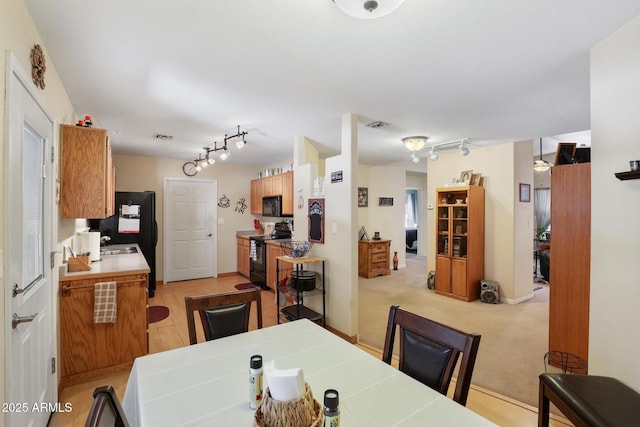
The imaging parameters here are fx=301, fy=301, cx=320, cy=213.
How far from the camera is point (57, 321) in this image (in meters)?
2.32

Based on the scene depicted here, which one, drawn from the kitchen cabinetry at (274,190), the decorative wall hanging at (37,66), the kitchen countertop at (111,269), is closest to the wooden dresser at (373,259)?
the kitchen cabinetry at (274,190)

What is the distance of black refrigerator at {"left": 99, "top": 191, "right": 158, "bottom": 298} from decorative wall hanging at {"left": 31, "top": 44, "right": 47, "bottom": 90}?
11.3ft

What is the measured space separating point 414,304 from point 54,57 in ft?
15.3

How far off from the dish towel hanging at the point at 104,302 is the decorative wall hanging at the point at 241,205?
13.4 ft

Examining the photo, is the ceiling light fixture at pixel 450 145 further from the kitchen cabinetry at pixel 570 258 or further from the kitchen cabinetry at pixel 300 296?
the kitchen cabinetry at pixel 300 296

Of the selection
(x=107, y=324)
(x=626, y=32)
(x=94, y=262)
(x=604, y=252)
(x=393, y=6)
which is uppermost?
(x=626, y=32)

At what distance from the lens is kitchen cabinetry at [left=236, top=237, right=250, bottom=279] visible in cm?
604

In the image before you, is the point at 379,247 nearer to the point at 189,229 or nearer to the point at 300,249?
the point at 300,249

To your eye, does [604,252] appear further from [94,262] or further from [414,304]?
[94,262]

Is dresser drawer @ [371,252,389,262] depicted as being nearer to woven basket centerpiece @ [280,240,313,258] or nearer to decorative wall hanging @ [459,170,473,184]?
decorative wall hanging @ [459,170,473,184]

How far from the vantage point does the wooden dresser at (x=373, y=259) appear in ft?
19.9

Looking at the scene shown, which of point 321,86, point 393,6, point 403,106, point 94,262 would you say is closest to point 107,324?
point 94,262

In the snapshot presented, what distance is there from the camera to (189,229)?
6.02 meters

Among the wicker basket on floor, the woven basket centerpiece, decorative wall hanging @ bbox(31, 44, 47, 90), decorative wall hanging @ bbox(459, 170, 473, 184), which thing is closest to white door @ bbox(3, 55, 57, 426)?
decorative wall hanging @ bbox(31, 44, 47, 90)
